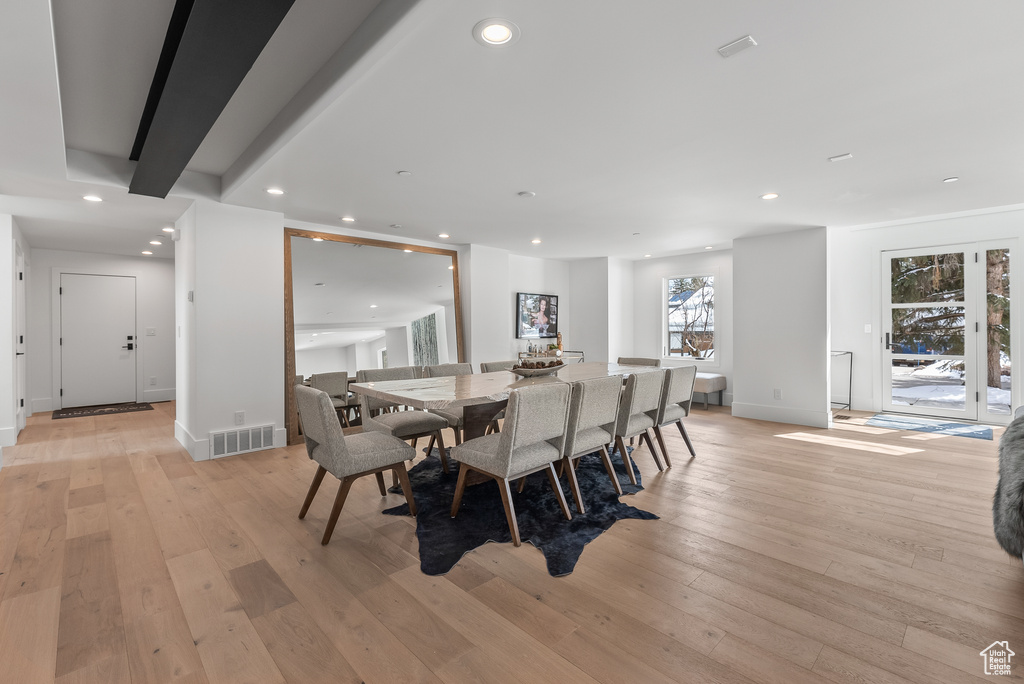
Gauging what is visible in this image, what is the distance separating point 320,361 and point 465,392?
2.73 metres

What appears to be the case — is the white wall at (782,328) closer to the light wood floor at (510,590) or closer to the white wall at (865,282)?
the white wall at (865,282)

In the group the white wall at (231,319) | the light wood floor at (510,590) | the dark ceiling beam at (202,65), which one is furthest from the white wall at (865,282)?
the white wall at (231,319)

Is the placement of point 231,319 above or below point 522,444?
above

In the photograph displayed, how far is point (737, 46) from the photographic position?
1.92 m

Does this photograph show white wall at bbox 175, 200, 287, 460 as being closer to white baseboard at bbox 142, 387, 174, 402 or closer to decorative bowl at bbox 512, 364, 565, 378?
decorative bowl at bbox 512, 364, 565, 378

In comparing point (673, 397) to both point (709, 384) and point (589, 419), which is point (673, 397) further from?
point (709, 384)

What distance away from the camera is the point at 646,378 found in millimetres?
3408

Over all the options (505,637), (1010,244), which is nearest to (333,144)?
(505,637)

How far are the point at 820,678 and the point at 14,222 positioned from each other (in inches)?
288

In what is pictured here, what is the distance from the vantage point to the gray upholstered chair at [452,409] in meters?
3.53

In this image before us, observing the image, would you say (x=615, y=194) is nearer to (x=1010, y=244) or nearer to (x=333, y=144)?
(x=333, y=144)

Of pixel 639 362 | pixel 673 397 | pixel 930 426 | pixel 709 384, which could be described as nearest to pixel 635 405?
pixel 673 397

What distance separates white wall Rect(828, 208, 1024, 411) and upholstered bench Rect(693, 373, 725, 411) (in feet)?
4.77

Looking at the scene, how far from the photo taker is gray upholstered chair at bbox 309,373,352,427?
14.9 ft
